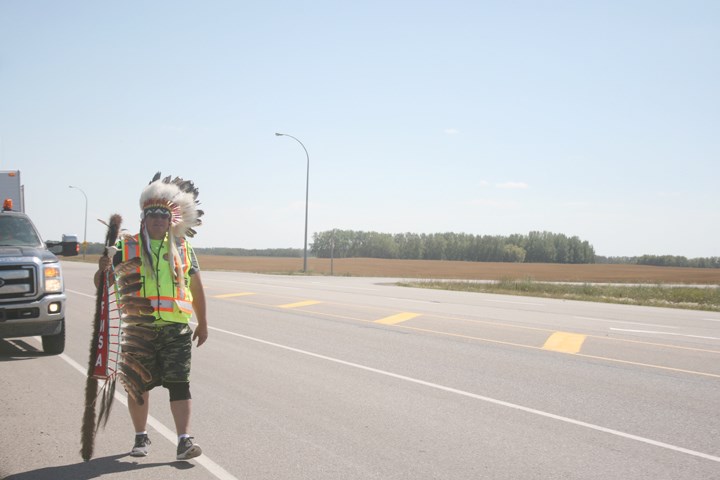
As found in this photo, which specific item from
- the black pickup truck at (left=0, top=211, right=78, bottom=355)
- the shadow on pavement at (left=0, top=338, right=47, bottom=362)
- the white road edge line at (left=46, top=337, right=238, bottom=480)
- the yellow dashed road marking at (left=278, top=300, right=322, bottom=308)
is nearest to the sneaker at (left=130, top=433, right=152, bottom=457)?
the white road edge line at (left=46, top=337, right=238, bottom=480)

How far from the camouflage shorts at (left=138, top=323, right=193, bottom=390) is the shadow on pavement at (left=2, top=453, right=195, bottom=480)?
24.2 inches

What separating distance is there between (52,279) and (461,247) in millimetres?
148873

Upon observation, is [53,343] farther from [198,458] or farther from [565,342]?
[565,342]

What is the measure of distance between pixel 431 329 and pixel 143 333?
9.40 meters

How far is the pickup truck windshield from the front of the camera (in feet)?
35.0

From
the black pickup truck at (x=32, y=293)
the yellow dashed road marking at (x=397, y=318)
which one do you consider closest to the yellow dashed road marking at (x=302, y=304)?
the yellow dashed road marking at (x=397, y=318)

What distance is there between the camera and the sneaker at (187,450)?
16.9 ft

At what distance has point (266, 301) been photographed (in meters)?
20.5

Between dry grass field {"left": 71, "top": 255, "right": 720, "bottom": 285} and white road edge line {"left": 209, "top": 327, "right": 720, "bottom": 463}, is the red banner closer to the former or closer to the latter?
white road edge line {"left": 209, "top": 327, "right": 720, "bottom": 463}

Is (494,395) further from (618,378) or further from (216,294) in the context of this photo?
(216,294)

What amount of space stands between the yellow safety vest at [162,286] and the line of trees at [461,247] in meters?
131

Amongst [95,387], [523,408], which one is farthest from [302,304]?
[95,387]

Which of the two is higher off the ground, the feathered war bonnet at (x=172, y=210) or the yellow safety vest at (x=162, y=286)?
the feathered war bonnet at (x=172, y=210)

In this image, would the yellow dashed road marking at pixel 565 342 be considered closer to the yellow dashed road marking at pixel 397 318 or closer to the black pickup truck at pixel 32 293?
the yellow dashed road marking at pixel 397 318
